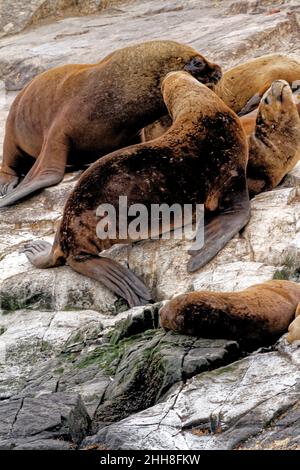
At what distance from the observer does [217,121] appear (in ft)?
29.5

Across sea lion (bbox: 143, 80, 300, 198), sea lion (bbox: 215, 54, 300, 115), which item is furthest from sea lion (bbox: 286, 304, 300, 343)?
sea lion (bbox: 215, 54, 300, 115)

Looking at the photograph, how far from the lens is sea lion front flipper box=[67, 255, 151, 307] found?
8.25m

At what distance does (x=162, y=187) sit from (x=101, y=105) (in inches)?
79.1

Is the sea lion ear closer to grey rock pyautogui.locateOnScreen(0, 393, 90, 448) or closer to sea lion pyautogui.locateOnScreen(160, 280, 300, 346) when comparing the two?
sea lion pyautogui.locateOnScreen(160, 280, 300, 346)

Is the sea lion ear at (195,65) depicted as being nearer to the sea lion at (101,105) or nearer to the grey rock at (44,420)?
the sea lion at (101,105)

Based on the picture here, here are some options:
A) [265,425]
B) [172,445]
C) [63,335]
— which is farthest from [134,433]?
[63,335]

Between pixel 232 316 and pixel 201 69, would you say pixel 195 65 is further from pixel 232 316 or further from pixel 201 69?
pixel 232 316

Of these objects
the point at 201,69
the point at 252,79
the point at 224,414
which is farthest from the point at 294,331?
the point at 252,79

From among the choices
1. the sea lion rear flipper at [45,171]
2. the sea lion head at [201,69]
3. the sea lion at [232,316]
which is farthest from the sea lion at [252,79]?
the sea lion at [232,316]

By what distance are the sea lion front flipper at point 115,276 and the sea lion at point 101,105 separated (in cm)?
166

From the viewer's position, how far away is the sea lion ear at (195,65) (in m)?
10.3

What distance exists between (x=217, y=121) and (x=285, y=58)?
327 cm

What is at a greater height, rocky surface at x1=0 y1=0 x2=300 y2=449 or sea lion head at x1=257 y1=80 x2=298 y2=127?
sea lion head at x1=257 y1=80 x2=298 y2=127

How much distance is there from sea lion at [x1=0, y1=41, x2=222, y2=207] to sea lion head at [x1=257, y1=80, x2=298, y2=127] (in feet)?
2.73
